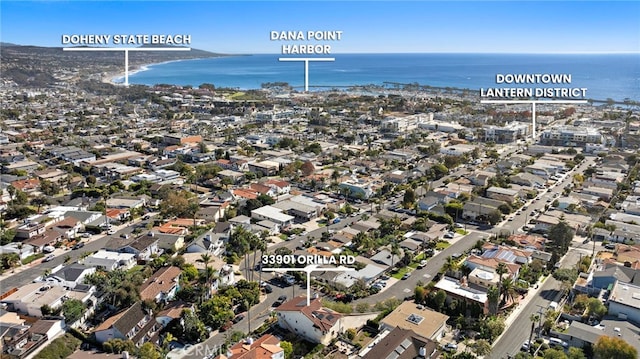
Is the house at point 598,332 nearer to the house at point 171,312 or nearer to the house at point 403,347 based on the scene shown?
the house at point 403,347

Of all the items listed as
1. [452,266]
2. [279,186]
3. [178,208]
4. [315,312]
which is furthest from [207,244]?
[452,266]

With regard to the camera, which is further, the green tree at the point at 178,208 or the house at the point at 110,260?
the green tree at the point at 178,208

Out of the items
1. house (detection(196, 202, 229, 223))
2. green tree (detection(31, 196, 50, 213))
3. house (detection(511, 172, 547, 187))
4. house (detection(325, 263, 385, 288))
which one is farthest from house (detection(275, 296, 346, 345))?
house (detection(511, 172, 547, 187))

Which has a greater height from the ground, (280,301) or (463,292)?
(463,292)

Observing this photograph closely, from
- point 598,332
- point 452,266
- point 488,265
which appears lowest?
point 598,332

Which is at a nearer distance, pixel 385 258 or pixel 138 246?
pixel 385 258

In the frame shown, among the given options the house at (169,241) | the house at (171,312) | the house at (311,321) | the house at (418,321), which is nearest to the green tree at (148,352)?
the house at (171,312)

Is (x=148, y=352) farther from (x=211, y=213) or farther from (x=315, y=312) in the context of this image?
(x=211, y=213)

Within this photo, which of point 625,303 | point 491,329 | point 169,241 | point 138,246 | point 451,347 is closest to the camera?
point 451,347
